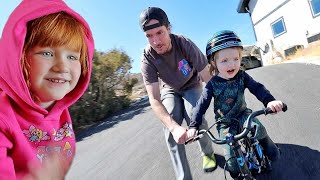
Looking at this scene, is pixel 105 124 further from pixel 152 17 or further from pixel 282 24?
pixel 282 24

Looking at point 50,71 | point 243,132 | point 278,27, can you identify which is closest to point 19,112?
point 50,71

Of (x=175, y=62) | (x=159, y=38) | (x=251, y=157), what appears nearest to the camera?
(x=251, y=157)

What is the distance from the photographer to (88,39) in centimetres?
185

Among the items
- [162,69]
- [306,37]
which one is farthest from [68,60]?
[306,37]

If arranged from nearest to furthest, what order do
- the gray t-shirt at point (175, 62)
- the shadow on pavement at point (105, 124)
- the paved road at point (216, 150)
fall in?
the paved road at point (216, 150), the gray t-shirt at point (175, 62), the shadow on pavement at point (105, 124)

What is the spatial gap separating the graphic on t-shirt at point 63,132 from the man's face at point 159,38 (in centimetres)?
175

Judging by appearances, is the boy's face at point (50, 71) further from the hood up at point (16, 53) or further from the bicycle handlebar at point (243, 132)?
the bicycle handlebar at point (243, 132)

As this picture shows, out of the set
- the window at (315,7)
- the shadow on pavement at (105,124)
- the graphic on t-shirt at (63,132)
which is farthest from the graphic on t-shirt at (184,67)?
the window at (315,7)

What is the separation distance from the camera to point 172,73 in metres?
3.70

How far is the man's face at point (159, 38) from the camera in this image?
10.9 ft

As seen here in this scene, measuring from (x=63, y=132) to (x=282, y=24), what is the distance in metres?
22.4

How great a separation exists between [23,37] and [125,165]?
4.09 m

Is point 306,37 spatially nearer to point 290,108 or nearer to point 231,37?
point 290,108

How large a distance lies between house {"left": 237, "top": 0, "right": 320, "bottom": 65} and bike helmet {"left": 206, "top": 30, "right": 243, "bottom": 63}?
55.6ft
